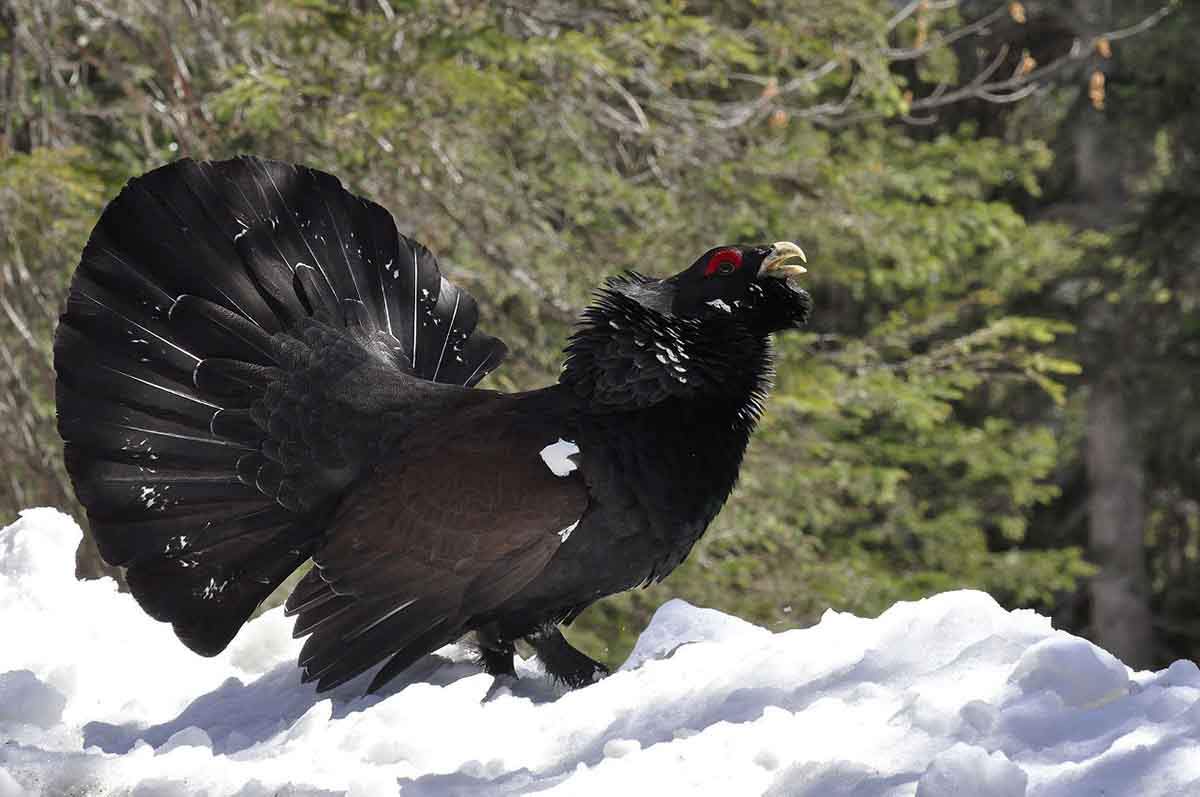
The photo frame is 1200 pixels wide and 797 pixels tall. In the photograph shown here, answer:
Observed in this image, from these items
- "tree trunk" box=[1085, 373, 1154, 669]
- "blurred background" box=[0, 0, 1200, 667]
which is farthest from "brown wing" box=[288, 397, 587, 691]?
"tree trunk" box=[1085, 373, 1154, 669]

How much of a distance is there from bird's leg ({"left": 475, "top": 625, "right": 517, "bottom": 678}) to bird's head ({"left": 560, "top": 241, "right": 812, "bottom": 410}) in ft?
2.48

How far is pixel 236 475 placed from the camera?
451cm

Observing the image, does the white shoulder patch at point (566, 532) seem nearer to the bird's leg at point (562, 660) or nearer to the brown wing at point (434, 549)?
the brown wing at point (434, 549)

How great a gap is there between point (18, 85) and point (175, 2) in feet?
3.01

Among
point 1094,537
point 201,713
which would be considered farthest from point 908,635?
point 1094,537

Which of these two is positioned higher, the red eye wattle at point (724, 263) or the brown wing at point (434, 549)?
the red eye wattle at point (724, 263)

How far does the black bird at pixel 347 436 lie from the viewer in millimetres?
4078

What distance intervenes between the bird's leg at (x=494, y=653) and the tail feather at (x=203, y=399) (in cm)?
60

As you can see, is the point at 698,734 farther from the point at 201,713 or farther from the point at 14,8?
the point at 14,8

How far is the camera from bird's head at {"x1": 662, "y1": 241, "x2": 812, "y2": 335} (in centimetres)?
449

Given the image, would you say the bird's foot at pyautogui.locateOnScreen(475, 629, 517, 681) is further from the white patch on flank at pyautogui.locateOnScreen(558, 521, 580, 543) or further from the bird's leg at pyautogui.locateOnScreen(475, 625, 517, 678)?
the white patch on flank at pyautogui.locateOnScreen(558, 521, 580, 543)

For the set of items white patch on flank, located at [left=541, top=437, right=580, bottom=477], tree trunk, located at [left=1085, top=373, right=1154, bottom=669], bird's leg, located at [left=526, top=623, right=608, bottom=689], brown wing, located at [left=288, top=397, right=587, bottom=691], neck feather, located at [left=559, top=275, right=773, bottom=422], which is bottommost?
tree trunk, located at [left=1085, top=373, right=1154, bottom=669]

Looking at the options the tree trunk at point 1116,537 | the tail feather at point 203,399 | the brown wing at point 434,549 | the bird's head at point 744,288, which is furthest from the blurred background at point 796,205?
the bird's head at point 744,288

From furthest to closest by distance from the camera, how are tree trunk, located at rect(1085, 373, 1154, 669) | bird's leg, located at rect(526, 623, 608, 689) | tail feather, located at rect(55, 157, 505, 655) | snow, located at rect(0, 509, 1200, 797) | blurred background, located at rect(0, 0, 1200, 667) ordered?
1. tree trunk, located at rect(1085, 373, 1154, 669)
2. blurred background, located at rect(0, 0, 1200, 667)
3. tail feather, located at rect(55, 157, 505, 655)
4. bird's leg, located at rect(526, 623, 608, 689)
5. snow, located at rect(0, 509, 1200, 797)
